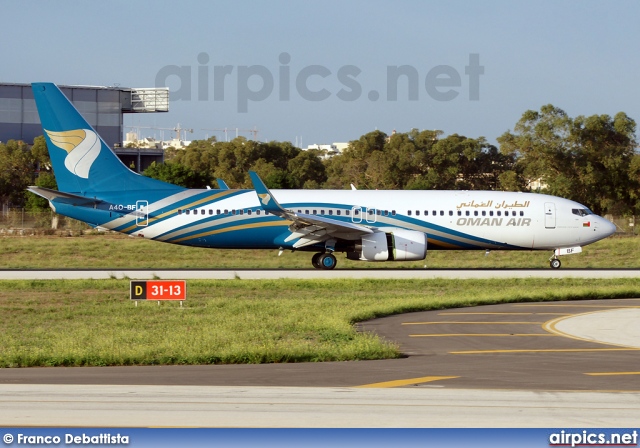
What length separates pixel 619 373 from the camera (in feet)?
49.8

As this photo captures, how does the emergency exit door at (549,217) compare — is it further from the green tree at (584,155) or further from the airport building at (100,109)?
the airport building at (100,109)

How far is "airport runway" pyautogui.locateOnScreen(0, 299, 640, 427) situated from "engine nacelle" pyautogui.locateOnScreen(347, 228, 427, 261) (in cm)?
1853

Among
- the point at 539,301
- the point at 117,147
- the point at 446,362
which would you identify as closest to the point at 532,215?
the point at 539,301

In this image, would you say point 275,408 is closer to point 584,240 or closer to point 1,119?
point 584,240

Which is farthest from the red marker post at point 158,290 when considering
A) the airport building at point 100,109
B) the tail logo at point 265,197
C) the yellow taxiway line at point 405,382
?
the airport building at point 100,109

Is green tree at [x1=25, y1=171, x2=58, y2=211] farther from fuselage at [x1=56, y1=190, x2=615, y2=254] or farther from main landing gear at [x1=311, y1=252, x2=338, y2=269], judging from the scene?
main landing gear at [x1=311, y1=252, x2=338, y2=269]

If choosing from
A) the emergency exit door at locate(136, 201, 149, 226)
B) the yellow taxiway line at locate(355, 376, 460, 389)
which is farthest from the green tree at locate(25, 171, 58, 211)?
the yellow taxiway line at locate(355, 376, 460, 389)

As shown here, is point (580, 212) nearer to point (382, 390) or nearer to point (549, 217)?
point (549, 217)

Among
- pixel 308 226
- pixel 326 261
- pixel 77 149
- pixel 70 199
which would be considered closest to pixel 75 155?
pixel 77 149

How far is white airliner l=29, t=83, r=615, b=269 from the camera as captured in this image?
128ft

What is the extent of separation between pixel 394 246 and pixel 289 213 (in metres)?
4.64

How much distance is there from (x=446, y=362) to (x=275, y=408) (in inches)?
213

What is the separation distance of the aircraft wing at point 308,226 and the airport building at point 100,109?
62347 mm

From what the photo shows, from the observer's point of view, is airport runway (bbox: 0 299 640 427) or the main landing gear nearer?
airport runway (bbox: 0 299 640 427)
